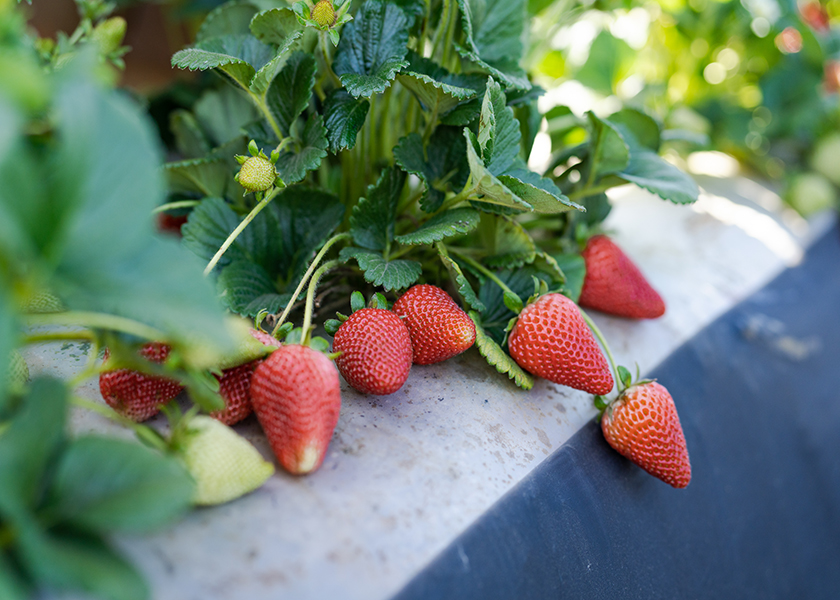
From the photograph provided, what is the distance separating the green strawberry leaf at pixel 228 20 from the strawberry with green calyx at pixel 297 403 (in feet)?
1.34

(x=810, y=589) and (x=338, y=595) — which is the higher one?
(x=338, y=595)

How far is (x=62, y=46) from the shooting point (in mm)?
600

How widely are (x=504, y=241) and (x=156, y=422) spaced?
0.37 metres

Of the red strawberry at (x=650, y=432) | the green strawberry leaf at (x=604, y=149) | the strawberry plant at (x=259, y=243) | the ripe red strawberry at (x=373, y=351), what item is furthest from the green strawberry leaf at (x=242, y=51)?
the red strawberry at (x=650, y=432)

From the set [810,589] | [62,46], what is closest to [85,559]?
[62,46]

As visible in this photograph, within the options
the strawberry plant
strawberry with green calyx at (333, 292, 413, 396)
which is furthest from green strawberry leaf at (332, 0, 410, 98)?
strawberry with green calyx at (333, 292, 413, 396)

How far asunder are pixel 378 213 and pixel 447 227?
3.3 inches

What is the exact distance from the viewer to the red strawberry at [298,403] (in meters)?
0.42

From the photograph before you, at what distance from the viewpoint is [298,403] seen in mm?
417

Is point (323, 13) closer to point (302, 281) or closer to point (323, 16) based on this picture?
point (323, 16)

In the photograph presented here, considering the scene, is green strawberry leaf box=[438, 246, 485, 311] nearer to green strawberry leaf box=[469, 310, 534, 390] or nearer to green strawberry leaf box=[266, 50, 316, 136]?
green strawberry leaf box=[469, 310, 534, 390]

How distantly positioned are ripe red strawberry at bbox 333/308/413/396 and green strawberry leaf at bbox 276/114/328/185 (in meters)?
0.13

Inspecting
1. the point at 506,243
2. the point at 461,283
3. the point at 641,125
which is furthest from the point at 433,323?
the point at 641,125

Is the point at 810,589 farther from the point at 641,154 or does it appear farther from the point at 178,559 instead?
the point at 178,559
